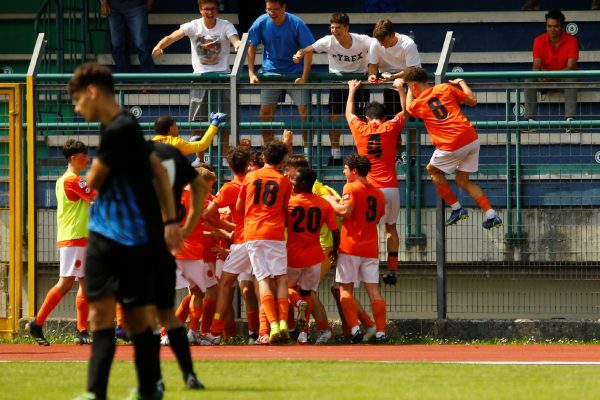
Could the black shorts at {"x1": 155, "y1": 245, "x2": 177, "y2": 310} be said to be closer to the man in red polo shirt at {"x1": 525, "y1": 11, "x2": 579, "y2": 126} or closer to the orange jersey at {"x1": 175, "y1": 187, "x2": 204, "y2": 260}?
the orange jersey at {"x1": 175, "y1": 187, "x2": 204, "y2": 260}

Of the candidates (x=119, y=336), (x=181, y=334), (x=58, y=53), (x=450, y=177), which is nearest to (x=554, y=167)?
(x=450, y=177)

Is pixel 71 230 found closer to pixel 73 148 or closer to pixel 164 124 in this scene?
pixel 73 148

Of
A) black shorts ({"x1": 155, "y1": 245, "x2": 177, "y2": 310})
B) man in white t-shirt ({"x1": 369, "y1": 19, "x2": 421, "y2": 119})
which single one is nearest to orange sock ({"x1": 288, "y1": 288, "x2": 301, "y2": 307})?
man in white t-shirt ({"x1": 369, "y1": 19, "x2": 421, "y2": 119})

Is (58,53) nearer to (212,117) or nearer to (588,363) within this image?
(212,117)

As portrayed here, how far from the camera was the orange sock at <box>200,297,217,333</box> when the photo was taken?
13.2 meters

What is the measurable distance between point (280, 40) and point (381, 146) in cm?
252

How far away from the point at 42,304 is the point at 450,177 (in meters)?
4.57

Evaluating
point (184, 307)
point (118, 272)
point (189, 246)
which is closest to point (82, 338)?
point (184, 307)

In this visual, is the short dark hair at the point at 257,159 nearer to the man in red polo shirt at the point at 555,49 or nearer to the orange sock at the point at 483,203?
the orange sock at the point at 483,203

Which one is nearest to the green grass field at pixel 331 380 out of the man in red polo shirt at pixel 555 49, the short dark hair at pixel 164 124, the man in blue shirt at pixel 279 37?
the short dark hair at pixel 164 124

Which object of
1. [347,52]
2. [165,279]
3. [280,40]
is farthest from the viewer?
[280,40]

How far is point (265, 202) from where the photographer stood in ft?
41.7

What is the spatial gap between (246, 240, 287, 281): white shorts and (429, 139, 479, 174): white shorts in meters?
1.88

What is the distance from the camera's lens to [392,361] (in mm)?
10938
